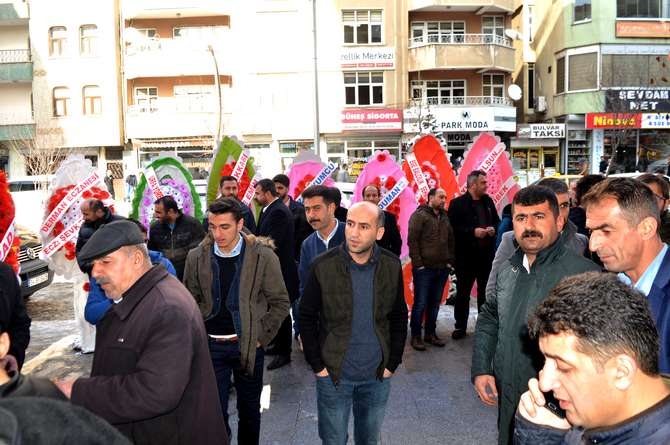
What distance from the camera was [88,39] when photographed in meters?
30.3

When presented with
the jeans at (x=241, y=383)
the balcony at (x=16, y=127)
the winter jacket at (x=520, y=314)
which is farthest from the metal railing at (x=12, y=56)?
the winter jacket at (x=520, y=314)

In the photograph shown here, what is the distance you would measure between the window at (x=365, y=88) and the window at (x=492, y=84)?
5401 millimetres

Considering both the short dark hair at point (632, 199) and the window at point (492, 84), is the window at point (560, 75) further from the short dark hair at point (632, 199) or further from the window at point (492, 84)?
the short dark hair at point (632, 199)

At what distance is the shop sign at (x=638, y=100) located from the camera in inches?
1089

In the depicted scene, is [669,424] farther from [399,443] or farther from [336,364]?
[399,443]

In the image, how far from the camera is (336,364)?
3.47 metres

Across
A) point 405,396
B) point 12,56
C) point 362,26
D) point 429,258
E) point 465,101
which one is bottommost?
point 405,396

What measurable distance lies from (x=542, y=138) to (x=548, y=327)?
→ 29805 mm

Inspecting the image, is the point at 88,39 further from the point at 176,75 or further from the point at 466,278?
the point at 466,278

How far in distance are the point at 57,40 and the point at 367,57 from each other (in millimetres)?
15985

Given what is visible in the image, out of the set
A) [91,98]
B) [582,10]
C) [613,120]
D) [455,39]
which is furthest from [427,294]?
[91,98]

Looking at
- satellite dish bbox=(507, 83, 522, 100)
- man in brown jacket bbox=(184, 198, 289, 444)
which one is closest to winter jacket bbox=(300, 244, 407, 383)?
man in brown jacket bbox=(184, 198, 289, 444)

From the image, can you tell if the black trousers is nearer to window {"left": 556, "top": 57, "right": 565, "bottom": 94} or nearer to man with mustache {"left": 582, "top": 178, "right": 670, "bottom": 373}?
man with mustache {"left": 582, "top": 178, "right": 670, "bottom": 373}

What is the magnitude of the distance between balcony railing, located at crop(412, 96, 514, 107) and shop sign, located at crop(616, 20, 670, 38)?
19.9 feet
